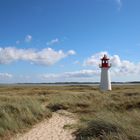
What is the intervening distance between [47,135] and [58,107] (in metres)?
6.72

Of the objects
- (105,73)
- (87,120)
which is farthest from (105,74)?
(87,120)

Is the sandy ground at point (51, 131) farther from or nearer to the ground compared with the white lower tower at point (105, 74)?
nearer to the ground

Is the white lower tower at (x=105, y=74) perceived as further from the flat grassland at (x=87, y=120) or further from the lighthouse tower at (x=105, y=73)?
the flat grassland at (x=87, y=120)

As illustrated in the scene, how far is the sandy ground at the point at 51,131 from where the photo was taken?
31.3 feet

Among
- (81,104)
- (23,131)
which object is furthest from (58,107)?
(23,131)

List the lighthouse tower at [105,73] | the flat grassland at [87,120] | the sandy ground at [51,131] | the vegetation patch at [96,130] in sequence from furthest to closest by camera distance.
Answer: the lighthouse tower at [105,73]
the sandy ground at [51,131]
the vegetation patch at [96,130]
the flat grassland at [87,120]

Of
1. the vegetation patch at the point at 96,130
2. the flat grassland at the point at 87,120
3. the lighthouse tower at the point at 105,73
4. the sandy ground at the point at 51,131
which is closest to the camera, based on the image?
the flat grassland at the point at 87,120

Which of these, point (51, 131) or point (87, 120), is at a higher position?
point (87, 120)

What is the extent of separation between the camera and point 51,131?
412 inches

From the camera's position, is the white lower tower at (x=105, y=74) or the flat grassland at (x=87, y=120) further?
the white lower tower at (x=105, y=74)

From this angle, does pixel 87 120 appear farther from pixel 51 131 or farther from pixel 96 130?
pixel 96 130

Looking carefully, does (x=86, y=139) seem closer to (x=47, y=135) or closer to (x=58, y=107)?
(x=47, y=135)

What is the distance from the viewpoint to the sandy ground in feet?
31.3

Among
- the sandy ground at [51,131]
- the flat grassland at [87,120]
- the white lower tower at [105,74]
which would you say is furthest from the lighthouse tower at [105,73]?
the sandy ground at [51,131]
